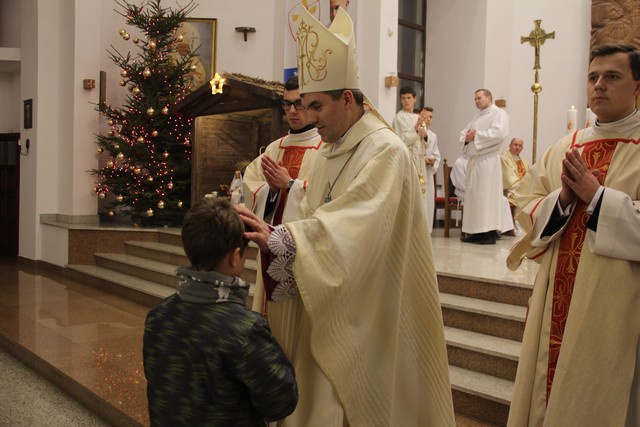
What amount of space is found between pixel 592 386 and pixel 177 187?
7807mm

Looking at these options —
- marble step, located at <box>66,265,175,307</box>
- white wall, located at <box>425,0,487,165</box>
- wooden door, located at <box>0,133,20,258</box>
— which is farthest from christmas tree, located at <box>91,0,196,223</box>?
white wall, located at <box>425,0,487,165</box>

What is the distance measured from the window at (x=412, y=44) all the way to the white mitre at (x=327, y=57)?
30.5 ft

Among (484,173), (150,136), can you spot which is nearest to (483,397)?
(484,173)

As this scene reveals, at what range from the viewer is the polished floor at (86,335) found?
393 centimetres

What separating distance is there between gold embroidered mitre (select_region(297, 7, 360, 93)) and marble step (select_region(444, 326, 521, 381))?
87.2 inches

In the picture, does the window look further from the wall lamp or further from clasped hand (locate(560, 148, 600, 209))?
clasped hand (locate(560, 148, 600, 209))

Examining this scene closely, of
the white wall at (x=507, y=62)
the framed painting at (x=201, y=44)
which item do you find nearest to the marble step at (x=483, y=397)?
the white wall at (x=507, y=62)

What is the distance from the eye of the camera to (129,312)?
21.3 ft

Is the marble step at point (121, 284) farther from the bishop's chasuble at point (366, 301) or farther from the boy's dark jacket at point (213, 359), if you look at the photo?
the boy's dark jacket at point (213, 359)

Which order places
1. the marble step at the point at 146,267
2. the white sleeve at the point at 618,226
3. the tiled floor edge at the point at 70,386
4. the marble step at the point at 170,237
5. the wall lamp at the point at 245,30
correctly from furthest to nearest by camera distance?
the wall lamp at the point at 245,30
the marble step at the point at 170,237
the marble step at the point at 146,267
the tiled floor edge at the point at 70,386
the white sleeve at the point at 618,226

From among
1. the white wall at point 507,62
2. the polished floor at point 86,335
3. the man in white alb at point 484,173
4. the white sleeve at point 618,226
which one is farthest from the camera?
the white wall at point 507,62

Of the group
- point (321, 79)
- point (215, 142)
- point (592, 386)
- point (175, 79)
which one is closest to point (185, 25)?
point (175, 79)

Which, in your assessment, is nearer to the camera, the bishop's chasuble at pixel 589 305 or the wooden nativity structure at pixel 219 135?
the bishop's chasuble at pixel 589 305

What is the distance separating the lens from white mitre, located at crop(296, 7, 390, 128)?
7.44 ft
